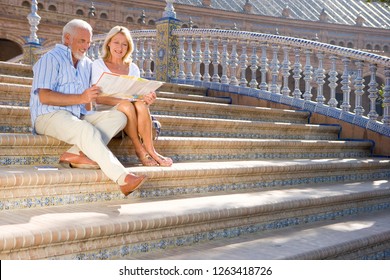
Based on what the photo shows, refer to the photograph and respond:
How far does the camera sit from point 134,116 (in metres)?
4.70

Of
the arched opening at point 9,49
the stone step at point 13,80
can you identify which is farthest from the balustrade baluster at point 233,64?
the arched opening at point 9,49

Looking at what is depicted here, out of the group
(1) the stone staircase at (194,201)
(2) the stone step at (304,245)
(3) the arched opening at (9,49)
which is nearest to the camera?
(1) the stone staircase at (194,201)

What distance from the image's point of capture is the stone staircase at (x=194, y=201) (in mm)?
3568

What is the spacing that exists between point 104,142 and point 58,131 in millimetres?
346

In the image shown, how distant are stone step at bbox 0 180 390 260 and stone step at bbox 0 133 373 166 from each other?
2.31 ft

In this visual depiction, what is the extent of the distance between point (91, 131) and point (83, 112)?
0.64 metres

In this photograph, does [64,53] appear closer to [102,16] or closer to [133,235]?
[133,235]

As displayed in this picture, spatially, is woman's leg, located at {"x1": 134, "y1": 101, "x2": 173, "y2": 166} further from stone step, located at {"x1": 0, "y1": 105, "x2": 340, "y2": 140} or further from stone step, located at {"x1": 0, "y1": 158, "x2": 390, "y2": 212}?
stone step, located at {"x1": 0, "y1": 105, "x2": 340, "y2": 140}

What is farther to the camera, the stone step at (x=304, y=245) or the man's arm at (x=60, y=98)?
the man's arm at (x=60, y=98)

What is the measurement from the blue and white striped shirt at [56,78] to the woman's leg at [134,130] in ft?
1.16

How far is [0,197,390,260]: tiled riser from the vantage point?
11.0 feet

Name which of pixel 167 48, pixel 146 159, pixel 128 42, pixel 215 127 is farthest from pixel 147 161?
pixel 167 48

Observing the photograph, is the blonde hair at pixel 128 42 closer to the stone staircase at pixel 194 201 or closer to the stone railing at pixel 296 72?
the stone staircase at pixel 194 201

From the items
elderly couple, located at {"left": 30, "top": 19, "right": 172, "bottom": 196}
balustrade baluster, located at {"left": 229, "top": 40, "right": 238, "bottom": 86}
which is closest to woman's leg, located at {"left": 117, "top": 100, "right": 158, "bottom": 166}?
elderly couple, located at {"left": 30, "top": 19, "right": 172, "bottom": 196}
